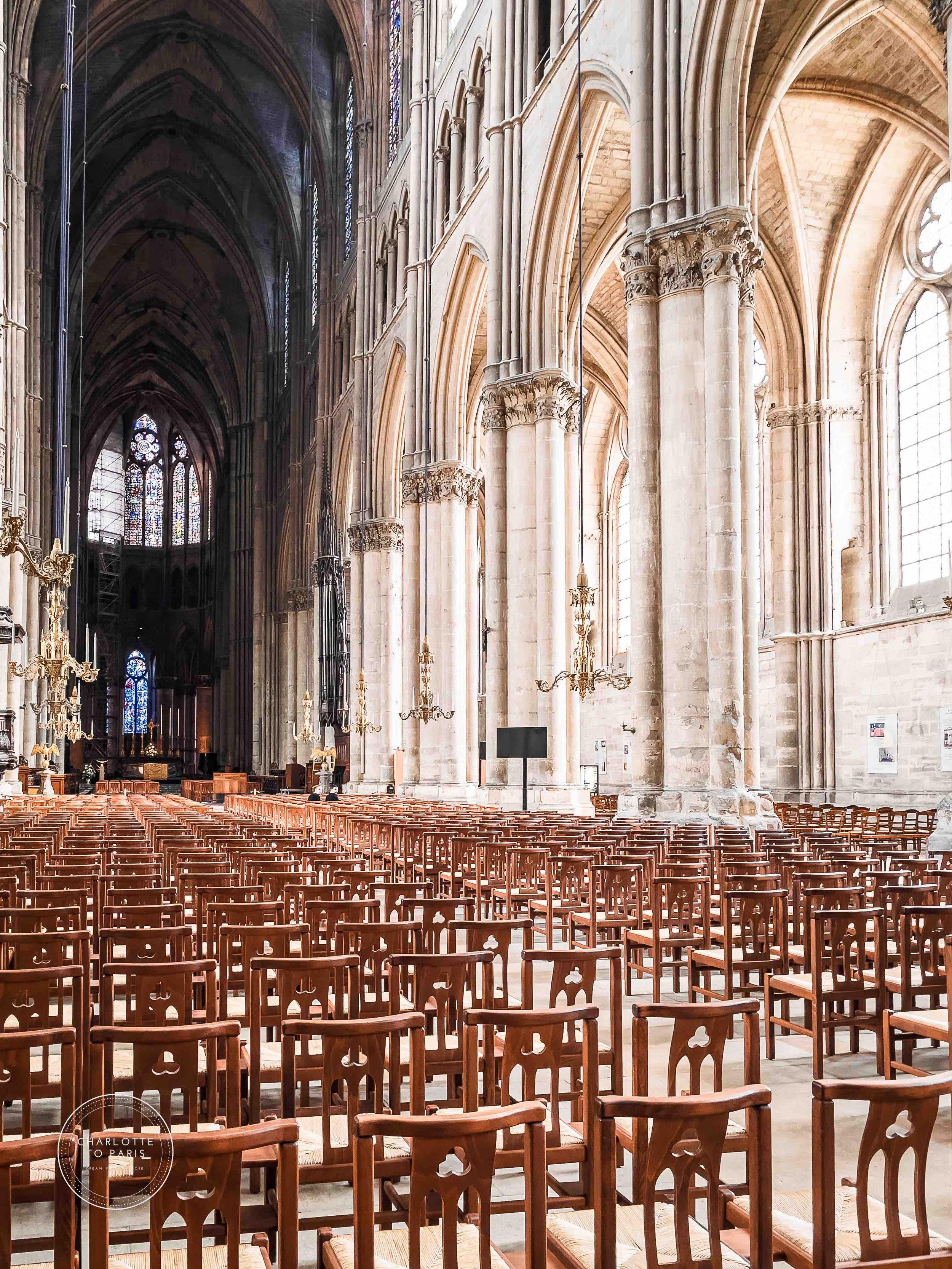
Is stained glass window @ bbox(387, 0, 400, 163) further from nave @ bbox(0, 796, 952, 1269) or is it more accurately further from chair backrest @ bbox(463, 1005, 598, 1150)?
chair backrest @ bbox(463, 1005, 598, 1150)

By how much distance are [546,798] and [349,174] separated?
27809 millimetres

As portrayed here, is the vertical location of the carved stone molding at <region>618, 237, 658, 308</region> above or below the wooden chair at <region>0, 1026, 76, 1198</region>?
above

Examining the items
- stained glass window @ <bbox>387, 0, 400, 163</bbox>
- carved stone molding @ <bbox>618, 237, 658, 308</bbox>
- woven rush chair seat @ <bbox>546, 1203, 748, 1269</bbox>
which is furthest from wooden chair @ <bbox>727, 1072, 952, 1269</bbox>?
stained glass window @ <bbox>387, 0, 400, 163</bbox>

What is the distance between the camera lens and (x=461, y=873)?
11117mm

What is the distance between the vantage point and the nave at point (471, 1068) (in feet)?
8.14

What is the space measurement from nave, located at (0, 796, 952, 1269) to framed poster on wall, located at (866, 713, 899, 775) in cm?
1473

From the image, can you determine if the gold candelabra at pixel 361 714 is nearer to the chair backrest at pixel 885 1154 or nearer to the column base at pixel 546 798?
the column base at pixel 546 798

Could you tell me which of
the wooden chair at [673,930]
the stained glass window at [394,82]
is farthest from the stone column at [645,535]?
the stained glass window at [394,82]

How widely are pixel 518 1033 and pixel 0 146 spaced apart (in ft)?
101

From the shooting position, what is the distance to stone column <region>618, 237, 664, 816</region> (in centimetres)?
1780

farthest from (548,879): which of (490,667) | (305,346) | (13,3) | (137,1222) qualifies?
(305,346)

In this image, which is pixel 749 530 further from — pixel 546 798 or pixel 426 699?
pixel 426 699

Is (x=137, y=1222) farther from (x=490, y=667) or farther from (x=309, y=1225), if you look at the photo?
(x=490, y=667)

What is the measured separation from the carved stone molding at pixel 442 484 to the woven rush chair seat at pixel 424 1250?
28315mm
